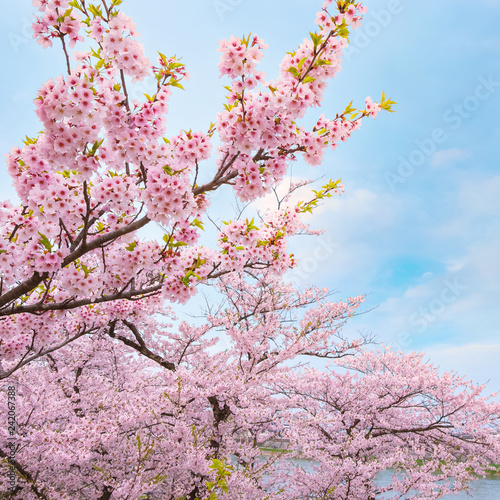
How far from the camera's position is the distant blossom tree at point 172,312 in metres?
3.29

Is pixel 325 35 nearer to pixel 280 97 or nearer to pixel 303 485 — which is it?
pixel 280 97

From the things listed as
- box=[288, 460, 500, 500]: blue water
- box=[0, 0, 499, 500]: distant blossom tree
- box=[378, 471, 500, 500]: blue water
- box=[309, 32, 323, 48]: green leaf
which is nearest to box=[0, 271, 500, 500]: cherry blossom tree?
box=[0, 0, 499, 500]: distant blossom tree

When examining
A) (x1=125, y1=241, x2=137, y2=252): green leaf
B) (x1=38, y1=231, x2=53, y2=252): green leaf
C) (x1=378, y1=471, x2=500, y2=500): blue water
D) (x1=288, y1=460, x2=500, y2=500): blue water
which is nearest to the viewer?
(x1=38, y1=231, x2=53, y2=252): green leaf

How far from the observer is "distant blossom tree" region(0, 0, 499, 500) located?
10.8 ft

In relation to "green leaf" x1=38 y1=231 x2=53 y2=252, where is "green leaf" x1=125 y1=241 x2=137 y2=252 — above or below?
above

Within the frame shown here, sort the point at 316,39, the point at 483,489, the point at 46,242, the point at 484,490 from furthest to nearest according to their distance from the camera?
the point at 483,489 → the point at 484,490 → the point at 46,242 → the point at 316,39

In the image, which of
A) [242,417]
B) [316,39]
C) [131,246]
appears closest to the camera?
[316,39]

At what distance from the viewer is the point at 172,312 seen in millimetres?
11727

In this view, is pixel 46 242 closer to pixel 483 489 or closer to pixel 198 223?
pixel 198 223

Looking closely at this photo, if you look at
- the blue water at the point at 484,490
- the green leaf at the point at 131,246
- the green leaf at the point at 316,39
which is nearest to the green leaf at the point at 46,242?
the green leaf at the point at 131,246

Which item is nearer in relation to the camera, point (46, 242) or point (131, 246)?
point (46, 242)

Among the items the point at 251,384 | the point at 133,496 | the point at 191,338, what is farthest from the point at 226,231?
the point at 191,338

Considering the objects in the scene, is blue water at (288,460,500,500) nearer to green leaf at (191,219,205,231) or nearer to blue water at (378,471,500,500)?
blue water at (378,471,500,500)

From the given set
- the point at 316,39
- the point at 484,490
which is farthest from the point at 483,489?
the point at 316,39
